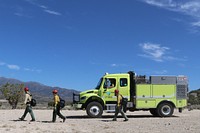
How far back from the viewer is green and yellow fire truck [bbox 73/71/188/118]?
27.4 m

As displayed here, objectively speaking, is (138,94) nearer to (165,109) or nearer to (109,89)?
(109,89)

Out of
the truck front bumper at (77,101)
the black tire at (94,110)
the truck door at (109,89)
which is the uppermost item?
the truck door at (109,89)

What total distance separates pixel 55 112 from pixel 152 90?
28.3 feet

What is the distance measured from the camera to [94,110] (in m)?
27.0

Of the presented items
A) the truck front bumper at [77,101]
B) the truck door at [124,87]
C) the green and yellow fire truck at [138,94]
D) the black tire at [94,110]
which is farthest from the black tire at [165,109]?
the truck front bumper at [77,101]

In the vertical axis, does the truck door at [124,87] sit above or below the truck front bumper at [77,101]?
above

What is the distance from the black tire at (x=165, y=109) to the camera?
28283 mm

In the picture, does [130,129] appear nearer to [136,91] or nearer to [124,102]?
[124,102]

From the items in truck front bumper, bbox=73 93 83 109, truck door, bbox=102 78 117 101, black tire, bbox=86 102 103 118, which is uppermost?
truck door, bbox=102 78 117 101

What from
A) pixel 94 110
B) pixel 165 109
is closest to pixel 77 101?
pixel 94 110

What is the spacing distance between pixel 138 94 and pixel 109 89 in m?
2.18

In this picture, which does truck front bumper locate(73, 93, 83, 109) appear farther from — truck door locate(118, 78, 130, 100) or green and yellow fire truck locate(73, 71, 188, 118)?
truck door locate(118, 78, 130, 100)

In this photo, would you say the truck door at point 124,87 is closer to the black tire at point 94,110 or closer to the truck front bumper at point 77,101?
the black tire at point 94,110

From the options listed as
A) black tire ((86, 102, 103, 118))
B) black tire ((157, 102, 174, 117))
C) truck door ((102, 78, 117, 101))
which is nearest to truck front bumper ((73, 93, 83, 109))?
black tire ((86, 102, 103, 118))
